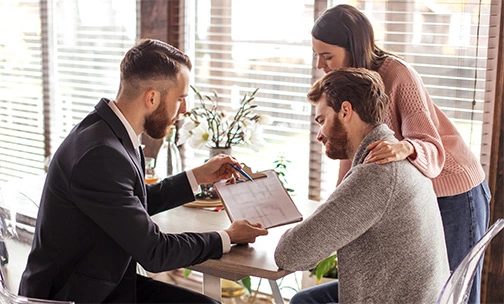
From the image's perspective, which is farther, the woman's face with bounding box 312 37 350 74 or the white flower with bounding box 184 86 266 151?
the white flower with bounding box 184 86 266 151

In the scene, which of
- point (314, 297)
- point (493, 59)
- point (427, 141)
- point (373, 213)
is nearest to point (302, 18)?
point (493, 59)

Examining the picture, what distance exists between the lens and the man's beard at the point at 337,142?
201 centimetres

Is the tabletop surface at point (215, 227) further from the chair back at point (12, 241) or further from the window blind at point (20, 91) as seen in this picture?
the window blind at point (20, 91)

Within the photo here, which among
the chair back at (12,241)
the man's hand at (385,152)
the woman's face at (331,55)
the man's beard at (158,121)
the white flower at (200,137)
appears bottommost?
the chair back at (12,241)

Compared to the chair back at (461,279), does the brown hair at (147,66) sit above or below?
above

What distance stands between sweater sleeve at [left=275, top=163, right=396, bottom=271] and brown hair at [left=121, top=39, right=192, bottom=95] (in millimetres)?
605

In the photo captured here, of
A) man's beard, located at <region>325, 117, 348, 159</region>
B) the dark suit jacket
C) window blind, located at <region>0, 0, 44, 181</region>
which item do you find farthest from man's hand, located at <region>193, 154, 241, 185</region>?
window blind, located at <region>0, 0, 44, 181</region>

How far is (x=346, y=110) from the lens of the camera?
6.50 ft

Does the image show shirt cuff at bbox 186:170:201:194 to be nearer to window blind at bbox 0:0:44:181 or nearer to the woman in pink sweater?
the woman in pink sweater

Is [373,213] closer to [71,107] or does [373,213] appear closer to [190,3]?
[190,3]

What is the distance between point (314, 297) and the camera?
2.35 metres

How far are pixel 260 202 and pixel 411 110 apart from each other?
56cm

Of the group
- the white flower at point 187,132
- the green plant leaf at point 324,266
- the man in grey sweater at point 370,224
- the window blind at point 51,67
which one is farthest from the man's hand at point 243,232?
the window blind at point 51,67

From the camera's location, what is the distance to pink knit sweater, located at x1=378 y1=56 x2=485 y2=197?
7.46ft
